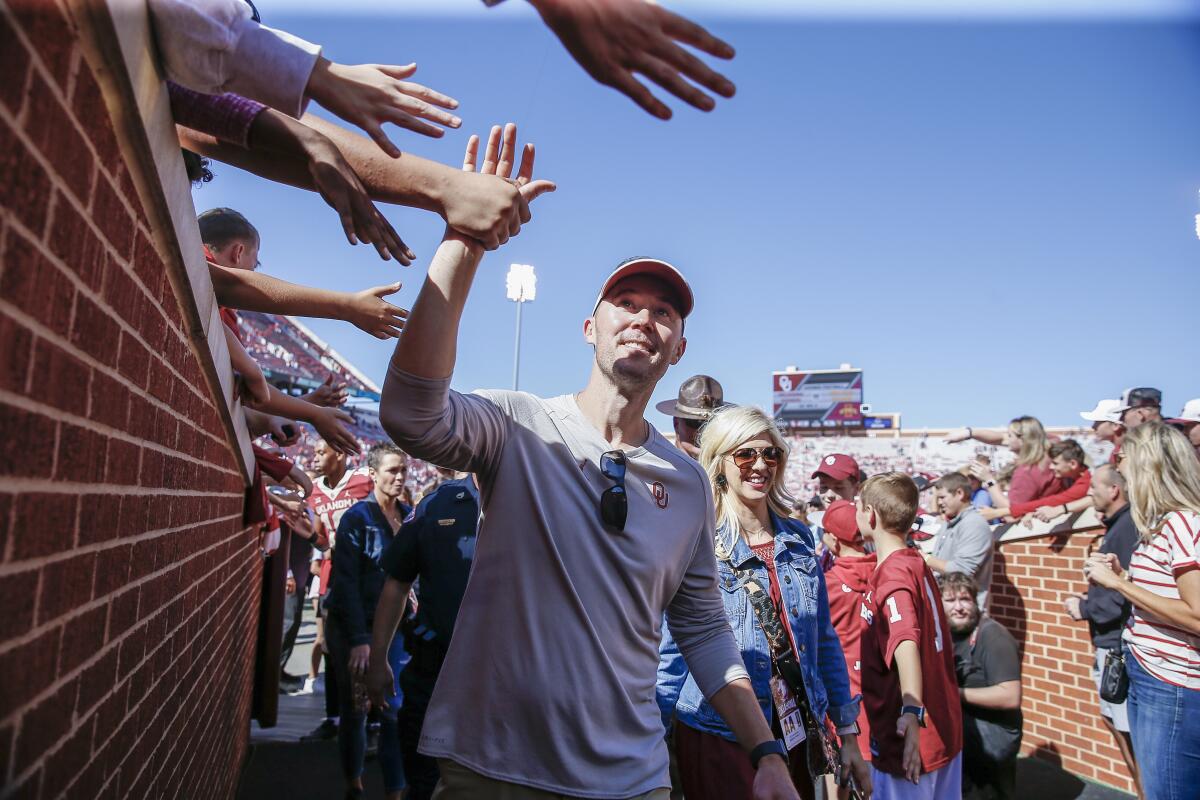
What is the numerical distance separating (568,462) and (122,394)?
112cm

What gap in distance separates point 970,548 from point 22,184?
271 inches

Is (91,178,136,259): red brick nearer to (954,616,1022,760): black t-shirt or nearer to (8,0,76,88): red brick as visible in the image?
(8,0,76,88): red brick

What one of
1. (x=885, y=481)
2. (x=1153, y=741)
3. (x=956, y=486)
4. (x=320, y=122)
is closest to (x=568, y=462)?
(x=320, y=122)

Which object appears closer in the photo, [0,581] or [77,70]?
[0,581]

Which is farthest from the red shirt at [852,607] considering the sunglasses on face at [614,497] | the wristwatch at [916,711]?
the sunglasses on face at [614,497]

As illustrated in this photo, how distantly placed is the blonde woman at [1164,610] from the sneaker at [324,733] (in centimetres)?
616

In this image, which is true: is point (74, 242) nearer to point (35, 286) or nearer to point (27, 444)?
point (35, 286)

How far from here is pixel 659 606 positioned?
7.39ft

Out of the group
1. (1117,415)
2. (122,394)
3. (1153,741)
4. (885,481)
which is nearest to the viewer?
(122,394)

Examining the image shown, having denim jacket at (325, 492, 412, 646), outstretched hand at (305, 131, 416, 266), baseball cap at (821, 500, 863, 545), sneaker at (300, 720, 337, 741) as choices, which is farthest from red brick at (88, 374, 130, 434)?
sneaker at (300, 720, 337, 741)

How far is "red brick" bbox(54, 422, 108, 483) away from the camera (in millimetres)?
1049

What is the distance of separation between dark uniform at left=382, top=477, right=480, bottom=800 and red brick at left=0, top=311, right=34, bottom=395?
2956 mm

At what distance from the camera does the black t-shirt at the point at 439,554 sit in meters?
3.88

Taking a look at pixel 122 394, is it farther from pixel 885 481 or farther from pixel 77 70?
pixel 885 481
